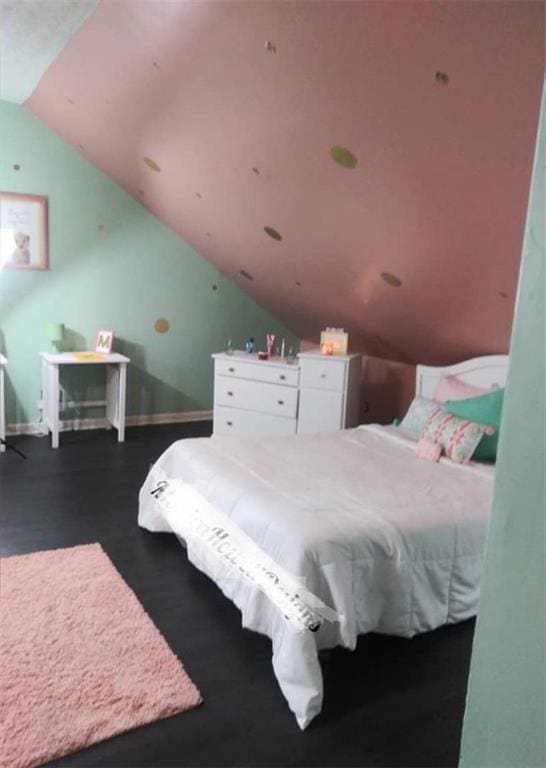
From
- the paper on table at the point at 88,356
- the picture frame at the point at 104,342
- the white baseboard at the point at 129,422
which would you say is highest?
the picture frame at the point at 104,342

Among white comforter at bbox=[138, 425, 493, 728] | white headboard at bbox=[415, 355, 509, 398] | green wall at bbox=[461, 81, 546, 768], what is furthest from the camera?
white headboard at bbox=[415, 355, 509, 398]

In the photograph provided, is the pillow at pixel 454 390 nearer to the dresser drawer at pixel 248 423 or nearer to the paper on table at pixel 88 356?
the dresser drawer at pixel 248 423

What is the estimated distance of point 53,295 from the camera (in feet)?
15.3

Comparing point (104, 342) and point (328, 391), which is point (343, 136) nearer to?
point (328, 391)

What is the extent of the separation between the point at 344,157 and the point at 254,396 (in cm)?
240

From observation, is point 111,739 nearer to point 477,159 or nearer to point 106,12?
point 477,159

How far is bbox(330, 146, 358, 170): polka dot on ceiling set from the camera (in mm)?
2430

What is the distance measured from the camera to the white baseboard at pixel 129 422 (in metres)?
4.66

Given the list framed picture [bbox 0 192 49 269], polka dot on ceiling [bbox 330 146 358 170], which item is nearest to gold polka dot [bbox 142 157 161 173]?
framed picture [bbox 0 192 49 269]

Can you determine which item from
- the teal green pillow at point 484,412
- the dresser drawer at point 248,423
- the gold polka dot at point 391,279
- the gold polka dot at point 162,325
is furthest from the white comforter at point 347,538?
the gold polka dot at point 162,325

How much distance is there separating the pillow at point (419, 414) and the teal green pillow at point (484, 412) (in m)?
0.20

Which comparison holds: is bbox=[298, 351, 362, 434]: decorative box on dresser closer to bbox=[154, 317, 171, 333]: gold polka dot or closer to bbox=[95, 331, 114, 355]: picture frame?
bbox=[154, 317, 171, 333]: gold polka dot

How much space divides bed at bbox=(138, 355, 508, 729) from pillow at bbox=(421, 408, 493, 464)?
64 mm

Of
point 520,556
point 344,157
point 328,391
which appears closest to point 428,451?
point 328,391
